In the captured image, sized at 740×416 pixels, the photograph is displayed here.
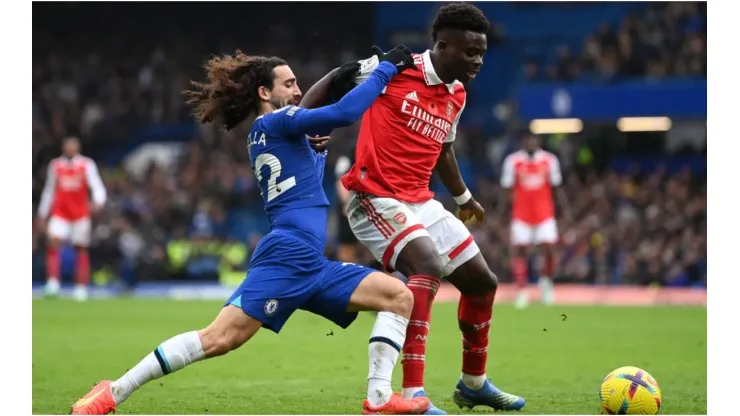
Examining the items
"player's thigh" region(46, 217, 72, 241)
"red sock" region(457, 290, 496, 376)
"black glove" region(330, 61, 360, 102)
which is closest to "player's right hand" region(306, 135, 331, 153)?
"black glove" region(330, 61, 360, 102)

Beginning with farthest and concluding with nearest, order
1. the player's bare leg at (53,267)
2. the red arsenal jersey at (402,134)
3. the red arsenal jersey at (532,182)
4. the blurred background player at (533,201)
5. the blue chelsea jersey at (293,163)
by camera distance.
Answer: the player's bare leg at (53,267) < the red arsenal jersey at (532,182) < the blurred background player at (533,201) < the red arsenal jersey at (402,134) < the blue chelsea jersey at (293,163)

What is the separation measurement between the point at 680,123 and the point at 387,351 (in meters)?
21.7

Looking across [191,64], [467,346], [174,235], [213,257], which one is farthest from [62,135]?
[467,346]

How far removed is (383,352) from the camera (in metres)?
6.39

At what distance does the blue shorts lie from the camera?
6.23 m

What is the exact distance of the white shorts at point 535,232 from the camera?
18.4 m

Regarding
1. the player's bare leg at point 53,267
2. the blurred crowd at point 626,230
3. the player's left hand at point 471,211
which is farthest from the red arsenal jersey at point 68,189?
the player's left hand at point 471,211

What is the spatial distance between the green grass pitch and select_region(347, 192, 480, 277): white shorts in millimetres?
982

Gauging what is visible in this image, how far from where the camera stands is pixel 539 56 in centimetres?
2744

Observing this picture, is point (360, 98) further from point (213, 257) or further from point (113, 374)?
point (213, 257)

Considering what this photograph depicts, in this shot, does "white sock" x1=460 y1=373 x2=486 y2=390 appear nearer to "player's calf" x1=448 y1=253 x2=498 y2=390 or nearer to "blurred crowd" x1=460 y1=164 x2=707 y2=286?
"player's calf" x1=448 y1=253 x2=498 y2=390

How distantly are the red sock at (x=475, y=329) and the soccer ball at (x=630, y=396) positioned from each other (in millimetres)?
856

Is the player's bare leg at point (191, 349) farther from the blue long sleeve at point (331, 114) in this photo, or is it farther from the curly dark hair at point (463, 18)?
the curly dark hair at point (463, 18)

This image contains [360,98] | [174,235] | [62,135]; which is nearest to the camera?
[360,98]
